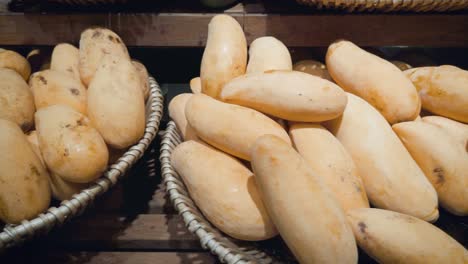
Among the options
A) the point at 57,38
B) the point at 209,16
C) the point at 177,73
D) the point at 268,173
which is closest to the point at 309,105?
the point at 268,173

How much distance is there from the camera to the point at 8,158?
503 millimetres

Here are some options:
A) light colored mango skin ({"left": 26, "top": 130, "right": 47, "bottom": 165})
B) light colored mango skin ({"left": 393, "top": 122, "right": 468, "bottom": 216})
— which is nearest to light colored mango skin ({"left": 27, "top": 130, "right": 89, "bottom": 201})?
light colored mango skin ({"left": 26, "top": 130, "right": 47, "bottom": 165})

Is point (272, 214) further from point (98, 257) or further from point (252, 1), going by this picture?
point (252, 1)

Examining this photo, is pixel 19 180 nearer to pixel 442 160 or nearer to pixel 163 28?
pixel 163 28

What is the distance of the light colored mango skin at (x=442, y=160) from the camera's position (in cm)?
52

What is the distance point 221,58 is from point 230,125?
15 cm

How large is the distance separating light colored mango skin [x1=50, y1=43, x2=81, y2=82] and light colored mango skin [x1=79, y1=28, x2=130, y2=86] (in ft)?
0.12

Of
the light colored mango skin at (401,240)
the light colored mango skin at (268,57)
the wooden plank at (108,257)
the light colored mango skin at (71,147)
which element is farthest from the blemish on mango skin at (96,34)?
the light colored mango skin at (401,240)

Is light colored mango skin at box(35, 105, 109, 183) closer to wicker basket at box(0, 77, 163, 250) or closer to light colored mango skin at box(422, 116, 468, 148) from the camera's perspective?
wicker basket at box(0, 77, 163, 250)

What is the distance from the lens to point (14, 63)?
710mm

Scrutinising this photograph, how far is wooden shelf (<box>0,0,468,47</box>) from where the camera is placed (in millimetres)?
734

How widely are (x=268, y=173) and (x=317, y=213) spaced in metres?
0.08

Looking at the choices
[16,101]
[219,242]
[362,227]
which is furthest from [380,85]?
[16,101]

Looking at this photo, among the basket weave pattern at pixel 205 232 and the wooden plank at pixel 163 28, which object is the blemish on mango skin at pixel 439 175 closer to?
the basket weave pattern at pixel 205 232
